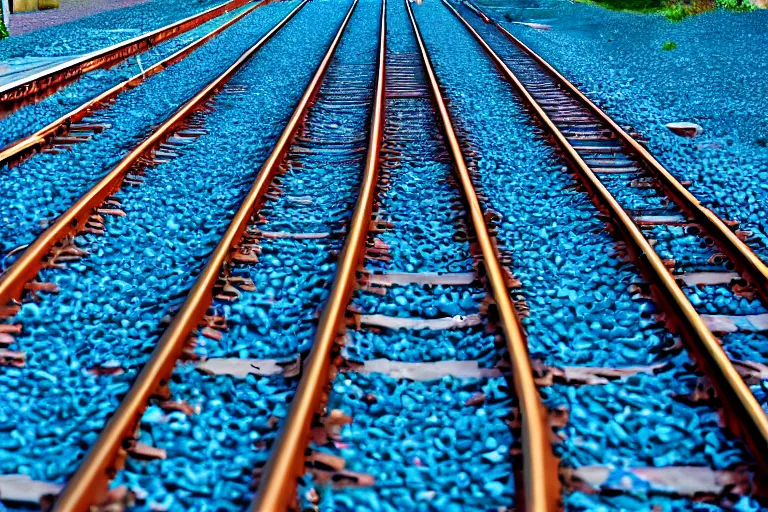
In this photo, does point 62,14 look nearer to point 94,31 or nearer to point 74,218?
point 94,31

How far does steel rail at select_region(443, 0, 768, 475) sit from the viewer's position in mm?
2855

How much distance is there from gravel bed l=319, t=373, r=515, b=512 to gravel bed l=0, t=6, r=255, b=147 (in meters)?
5.71

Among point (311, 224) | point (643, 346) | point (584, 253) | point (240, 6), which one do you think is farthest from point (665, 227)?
point (240, 6)

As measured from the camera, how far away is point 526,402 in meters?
3.04

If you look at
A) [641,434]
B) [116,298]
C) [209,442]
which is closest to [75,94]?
[116,298]

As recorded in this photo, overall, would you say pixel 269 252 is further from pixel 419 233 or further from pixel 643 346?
pixel 643 346

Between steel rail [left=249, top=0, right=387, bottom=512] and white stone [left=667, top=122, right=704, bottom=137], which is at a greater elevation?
white stone [left=667, top=122, right=704, bottom=137]

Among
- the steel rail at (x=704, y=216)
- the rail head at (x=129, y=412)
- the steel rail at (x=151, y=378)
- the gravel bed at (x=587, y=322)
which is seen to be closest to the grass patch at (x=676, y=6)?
the steel rail at (x=704, y=216)

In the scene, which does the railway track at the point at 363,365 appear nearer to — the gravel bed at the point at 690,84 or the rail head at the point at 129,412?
the rail head at the point at 129,412

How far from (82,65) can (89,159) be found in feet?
15.7

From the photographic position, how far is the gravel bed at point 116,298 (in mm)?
3090

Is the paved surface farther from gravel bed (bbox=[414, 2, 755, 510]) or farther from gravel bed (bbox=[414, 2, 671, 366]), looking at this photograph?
gravel bed (bbox=[414, 2, 755, 510])

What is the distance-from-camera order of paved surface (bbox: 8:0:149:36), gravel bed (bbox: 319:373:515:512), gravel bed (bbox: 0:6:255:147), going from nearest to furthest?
1. gravel bed (bbox: 319:373:515:512)
2. gravel bed (bbox: 0:6:255:147)
3. paved surface (bbox: 8:0:149:36)

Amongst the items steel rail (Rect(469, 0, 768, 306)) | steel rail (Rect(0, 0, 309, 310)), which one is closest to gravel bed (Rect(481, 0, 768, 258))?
steel rail (Rect(469, 0, 768, 306))
